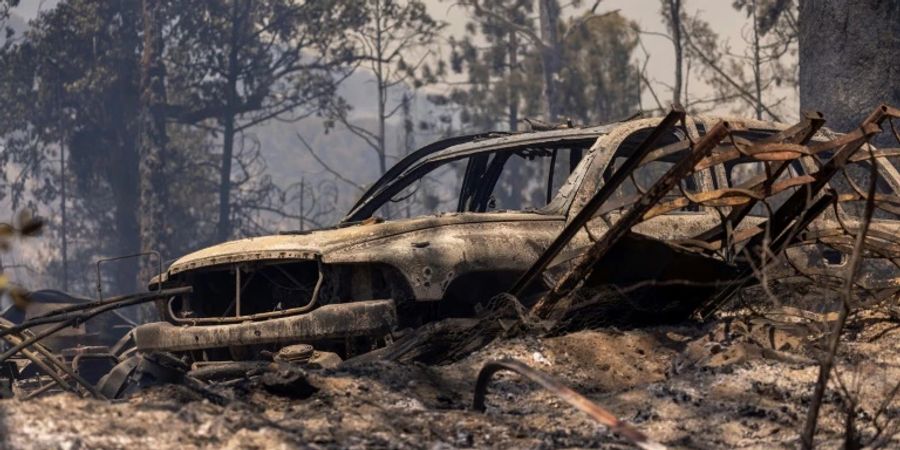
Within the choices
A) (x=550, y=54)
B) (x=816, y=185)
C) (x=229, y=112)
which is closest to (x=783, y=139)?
(x=816, y=185)

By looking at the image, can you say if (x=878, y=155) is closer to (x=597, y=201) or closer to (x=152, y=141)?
(x=597, y=201)

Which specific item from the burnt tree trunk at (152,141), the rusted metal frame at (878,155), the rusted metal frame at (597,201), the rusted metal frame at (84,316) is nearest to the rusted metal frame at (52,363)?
the rusted metal frame at (84,316)

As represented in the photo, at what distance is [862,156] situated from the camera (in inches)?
194

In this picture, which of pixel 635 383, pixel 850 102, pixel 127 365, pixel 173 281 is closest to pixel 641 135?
pixel 635 383

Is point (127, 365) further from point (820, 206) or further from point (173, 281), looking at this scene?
point (820, 206)

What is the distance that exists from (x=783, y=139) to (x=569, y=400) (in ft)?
6.87

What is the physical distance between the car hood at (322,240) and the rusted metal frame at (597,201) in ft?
1.54

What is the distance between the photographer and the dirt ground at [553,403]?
137 inches

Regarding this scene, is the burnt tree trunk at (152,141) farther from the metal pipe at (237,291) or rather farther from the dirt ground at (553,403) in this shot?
the dirt ground at (553,403)

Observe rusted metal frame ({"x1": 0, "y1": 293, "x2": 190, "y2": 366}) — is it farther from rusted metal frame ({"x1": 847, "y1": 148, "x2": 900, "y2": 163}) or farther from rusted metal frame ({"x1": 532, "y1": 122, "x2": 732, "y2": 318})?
rusted metal frame ({"x1": 847, "y1": 148, "x2": 900, "y2": 163})

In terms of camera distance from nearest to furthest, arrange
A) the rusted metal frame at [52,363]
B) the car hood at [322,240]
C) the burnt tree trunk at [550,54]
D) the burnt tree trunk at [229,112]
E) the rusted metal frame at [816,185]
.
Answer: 1. the rusted metal frame at [816,185]
2. the car hood at [322,240]
3. the rusted metal frame at [52,363]
4. the burnt tree trunk at [229,112]
5. the burnt tree trunk at [550,54]

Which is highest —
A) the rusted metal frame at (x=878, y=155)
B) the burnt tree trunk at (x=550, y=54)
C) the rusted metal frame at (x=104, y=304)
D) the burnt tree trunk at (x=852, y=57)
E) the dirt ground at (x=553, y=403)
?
the burnt tree trunk at (x=550, y=54)

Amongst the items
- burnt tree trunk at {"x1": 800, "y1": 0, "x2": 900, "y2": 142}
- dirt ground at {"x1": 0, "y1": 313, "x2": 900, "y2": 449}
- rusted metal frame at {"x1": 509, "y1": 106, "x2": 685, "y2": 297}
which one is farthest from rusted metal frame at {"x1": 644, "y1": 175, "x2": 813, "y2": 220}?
burnt tree trunk at {"x1": 800, "y1": 0, "x2": 900, "y2": 142}

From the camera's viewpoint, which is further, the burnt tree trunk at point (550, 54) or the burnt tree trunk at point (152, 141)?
the burnt tree trunk at point (550, 54)
